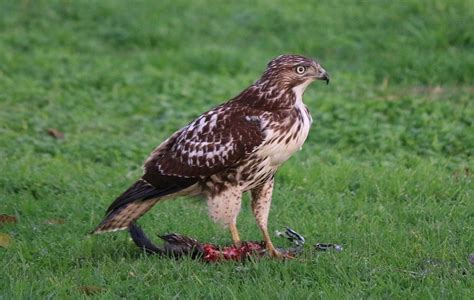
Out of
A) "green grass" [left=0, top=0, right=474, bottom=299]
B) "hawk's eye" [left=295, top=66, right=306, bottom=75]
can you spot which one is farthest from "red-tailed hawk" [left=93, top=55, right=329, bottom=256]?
"green grass" [left=0, top=0, right=474, bottom=299]

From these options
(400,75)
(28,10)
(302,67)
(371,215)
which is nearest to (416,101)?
(400,75)

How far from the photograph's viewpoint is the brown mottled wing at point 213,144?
6.44 m

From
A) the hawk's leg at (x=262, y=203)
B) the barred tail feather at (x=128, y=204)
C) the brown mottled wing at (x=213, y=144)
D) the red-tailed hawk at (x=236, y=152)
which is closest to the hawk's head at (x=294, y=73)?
the red-tailed hawk at (x=236, y=152)

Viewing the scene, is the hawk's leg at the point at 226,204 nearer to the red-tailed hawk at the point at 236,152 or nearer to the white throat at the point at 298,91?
the red-tailed hawk at the point at 236,152

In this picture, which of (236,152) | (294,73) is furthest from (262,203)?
(294,73)

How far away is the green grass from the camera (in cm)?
611

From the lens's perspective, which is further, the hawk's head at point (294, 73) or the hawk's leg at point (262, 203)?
the hawk's leg at point (262, 203)

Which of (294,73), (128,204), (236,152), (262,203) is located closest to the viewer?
(236,152)

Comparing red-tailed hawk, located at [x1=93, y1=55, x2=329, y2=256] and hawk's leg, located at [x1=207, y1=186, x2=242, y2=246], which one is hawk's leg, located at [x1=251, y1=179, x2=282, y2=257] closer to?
red-tailed hawk, located at [x1=93, y1=55, x2=329, y2=256]

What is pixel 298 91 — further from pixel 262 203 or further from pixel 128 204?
pixel 128 204

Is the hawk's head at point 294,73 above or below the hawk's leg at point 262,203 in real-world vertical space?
above

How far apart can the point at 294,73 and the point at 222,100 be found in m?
5.03

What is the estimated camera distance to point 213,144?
6551 mm

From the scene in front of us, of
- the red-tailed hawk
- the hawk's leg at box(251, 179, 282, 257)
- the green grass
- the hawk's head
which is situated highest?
the hawk's head
